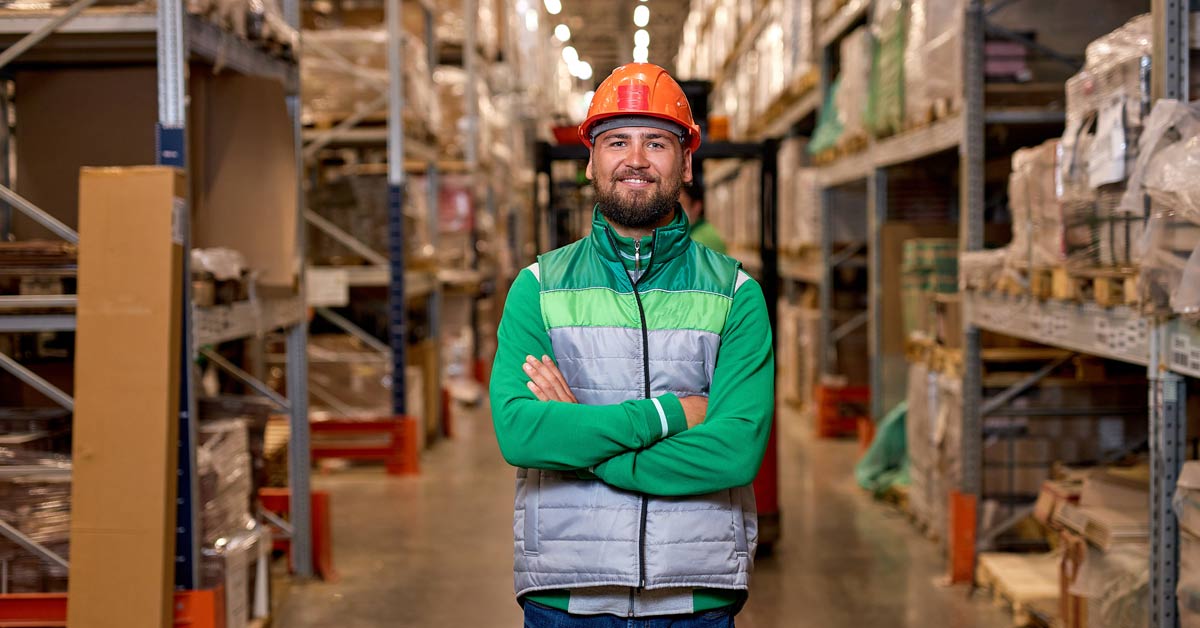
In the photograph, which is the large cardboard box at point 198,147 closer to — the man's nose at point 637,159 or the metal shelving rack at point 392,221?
the metal shelving rack at point 392,221

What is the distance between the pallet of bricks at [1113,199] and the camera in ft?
11.3

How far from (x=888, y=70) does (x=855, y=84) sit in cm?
100

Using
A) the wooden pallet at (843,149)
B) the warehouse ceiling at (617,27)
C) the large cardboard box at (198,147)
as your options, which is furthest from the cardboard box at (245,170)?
the warehouse ceiling at (617,27)

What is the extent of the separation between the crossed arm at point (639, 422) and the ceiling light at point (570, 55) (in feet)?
103

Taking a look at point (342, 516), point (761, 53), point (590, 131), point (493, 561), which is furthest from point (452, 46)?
point (590, 131)

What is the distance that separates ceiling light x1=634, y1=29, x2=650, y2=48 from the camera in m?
32.6

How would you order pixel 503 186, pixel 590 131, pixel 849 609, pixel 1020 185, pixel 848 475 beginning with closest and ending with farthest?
pixel 590 131 < pixel 1020 185 < pixel 849 609 < pixel 848 475 < pixel 503 186

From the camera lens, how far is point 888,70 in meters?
7.68

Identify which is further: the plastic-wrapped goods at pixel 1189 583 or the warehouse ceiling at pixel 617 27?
the warehouse ceiling at pixel 617 27

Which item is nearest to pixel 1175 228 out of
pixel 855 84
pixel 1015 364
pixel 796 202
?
pixel 1015 364

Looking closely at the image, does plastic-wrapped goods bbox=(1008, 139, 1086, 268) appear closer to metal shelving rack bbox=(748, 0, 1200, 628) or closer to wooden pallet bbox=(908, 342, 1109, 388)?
metal shelving rack bbox=(748, 0, 1200, 628)

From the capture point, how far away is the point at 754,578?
591 centimetres

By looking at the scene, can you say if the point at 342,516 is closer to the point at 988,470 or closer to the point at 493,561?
the point at 493,561

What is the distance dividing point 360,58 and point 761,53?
19.3 feet
